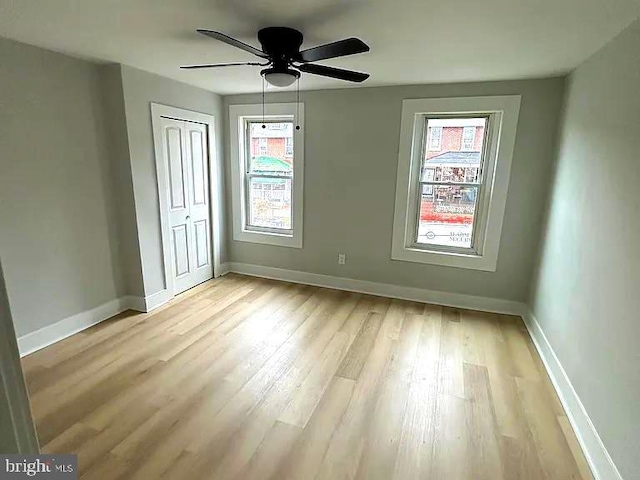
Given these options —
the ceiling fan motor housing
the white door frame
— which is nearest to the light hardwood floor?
the white door frame

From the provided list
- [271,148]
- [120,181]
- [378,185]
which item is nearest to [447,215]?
[378,185]

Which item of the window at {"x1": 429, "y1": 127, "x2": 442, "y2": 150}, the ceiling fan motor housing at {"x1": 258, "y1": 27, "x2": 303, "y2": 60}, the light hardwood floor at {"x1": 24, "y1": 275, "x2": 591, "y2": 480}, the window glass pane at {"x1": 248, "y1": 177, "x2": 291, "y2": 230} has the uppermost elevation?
the ceiling fan motor housing at {"x1": 258, "y1": 27, "x2": 303, "y2": 60}

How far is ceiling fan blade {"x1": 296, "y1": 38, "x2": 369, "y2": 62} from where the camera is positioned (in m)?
1.74

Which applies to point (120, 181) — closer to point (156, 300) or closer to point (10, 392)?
point (156, 300)

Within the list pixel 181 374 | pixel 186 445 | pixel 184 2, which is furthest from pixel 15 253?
pixel 184 2

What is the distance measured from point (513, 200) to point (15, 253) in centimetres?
426

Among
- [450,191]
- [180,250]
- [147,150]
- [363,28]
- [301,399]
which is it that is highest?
[363,28]

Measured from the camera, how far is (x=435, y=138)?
3.63m

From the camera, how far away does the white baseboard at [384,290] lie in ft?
11.9

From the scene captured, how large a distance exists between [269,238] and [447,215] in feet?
7.15

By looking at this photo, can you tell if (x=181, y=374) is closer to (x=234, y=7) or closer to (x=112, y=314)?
(x=112, y=314)

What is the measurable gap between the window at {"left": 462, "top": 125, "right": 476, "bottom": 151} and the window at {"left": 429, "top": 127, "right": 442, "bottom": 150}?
232 millimetres

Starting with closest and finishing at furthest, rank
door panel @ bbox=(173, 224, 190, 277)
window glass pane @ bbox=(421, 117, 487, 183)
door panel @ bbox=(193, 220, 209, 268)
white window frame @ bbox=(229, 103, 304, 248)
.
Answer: window glass pane @ bbox=(421, 117, 487, 183) → door panel @ bbox=(173, 224, 190, 277) → white window frame @ bbox=(229, 103, 304, 248) → door panel @ bbox=(193, 220, 209, 268)

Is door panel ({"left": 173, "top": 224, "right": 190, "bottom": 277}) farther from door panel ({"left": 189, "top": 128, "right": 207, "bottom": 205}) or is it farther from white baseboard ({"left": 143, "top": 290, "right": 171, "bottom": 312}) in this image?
door panel ({"left": 189, "top": 128, "right": 207, "bottom": 205})
